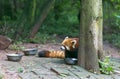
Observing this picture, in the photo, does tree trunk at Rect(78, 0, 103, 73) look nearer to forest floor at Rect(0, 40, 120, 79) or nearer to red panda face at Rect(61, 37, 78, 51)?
forest floor at Rect(0, 40, 120, 79)

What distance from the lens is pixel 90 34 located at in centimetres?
701

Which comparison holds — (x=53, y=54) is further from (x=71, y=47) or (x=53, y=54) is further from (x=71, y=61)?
(x=71, y=61)

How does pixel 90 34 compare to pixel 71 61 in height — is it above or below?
above

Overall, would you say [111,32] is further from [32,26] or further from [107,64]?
[107,64]

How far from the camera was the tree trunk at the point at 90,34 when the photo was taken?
22.8 ft

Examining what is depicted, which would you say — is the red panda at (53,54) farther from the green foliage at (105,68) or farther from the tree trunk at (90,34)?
the green foliage at (105,68)

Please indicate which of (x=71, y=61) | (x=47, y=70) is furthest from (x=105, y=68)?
(x=47, y=70)

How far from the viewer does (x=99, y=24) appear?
7.19m

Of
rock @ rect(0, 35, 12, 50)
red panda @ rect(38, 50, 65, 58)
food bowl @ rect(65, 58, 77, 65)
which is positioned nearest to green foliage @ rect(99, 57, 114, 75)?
food bowl @ rect(65, 58, 77, 65)

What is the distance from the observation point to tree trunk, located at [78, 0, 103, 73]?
274 inches

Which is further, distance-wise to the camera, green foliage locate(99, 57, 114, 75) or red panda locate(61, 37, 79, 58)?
red panda locate(61, 37, 79, 58)

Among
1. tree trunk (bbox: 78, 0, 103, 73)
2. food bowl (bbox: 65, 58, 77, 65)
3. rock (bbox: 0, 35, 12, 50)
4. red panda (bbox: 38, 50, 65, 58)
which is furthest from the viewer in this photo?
rock (bbox: 0, 35, 12, 50)

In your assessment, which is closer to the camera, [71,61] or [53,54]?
[71,61]

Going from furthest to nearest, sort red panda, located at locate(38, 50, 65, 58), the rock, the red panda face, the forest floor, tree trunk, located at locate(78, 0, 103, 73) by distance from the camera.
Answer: the rock, red panda, located at locate(38, 50, 65, 58), the red panda face, tree trunk, located at locate(78, 0, 103, 73), the forest floor
